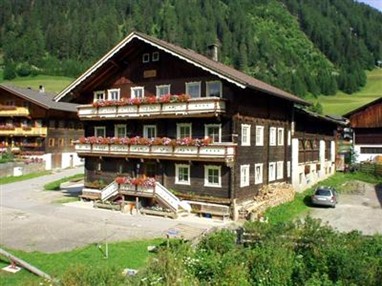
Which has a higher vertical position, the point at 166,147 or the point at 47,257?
the point at 166,147

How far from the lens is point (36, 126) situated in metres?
51.6

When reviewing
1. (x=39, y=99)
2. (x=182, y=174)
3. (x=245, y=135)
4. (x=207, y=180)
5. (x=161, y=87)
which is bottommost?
(x=207, y=180)

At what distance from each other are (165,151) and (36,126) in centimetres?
2909

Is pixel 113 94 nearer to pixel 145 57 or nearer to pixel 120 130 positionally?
pixel 120 130

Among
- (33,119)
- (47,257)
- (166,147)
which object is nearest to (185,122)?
(166,147)

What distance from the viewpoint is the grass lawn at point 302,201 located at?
27.0 m

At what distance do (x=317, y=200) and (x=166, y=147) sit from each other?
1085 cm

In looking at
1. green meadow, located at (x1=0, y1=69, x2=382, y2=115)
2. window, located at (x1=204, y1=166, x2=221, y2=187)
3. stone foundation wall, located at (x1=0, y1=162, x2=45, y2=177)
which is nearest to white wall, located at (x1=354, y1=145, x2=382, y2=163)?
window, located at (x1=204, y1=166, x2=221, y2=187)

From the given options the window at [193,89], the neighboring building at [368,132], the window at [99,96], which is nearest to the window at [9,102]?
the window at [99,96]

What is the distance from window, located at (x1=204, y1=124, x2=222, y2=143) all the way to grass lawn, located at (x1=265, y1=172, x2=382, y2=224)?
5.45 metres

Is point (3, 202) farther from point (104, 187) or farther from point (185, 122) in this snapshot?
point (185, 122)

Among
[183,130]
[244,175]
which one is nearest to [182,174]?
[183,130]

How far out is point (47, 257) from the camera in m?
18.4

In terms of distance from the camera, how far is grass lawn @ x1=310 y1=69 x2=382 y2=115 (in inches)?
5086
